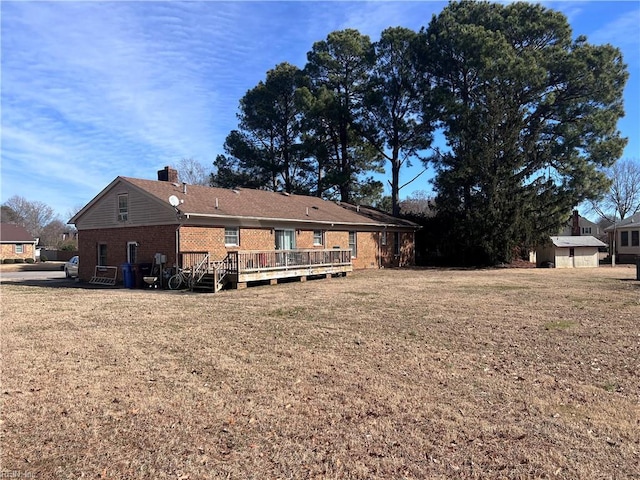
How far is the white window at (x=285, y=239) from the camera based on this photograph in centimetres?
2258

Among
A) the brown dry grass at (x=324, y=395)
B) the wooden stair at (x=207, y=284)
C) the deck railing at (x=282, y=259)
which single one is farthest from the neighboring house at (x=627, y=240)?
the wooden stair at (x=207, y=284)

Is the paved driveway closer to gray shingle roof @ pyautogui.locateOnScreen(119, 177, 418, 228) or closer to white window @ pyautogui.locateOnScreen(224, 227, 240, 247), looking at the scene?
gray shingle roof @ pyautogui.locateOnScreen(119, 177, 418, 228)

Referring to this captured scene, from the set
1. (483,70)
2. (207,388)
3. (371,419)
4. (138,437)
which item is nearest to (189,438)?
(138,437)

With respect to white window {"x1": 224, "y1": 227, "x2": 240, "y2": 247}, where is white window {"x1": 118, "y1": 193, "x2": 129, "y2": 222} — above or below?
above

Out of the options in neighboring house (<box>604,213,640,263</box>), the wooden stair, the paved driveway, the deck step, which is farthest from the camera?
neighboring house (<box>604,213,640,263</box>)

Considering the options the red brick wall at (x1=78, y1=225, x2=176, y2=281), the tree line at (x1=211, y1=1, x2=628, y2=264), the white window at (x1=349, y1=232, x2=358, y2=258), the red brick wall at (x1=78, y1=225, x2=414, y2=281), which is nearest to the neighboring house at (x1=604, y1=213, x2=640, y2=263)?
the tree line at (x1=211, y1=1, x2=628, y2=264)

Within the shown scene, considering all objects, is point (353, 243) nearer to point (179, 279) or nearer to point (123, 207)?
point (179, 279)

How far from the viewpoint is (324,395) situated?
5.26m

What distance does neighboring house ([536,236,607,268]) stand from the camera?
99.5ft

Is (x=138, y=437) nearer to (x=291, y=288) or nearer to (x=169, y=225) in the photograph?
(x=291, y=288)

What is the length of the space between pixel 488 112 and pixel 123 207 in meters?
22.4

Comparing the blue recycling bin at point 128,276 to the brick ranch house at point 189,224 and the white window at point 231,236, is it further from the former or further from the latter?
the white window at point 231,236

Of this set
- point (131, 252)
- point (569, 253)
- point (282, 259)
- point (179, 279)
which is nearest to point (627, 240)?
point (569, 253)

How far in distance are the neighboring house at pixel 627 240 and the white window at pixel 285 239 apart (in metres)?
27.6
